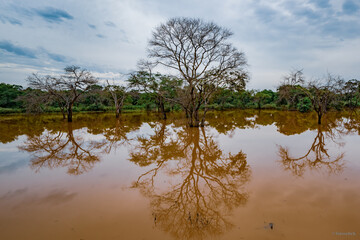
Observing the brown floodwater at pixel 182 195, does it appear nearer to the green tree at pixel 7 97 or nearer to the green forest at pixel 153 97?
the green forest at pixel 153 97

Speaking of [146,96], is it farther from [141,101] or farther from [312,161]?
[312,161]

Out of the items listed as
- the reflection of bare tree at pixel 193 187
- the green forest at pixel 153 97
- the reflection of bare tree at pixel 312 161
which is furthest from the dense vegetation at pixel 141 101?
the reflection of bare tree at pixel 193 187

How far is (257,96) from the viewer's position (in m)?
52.0

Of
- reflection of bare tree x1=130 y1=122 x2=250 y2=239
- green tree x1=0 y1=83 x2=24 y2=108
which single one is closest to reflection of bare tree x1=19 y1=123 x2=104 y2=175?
reflection of bare tree x1=130 y1=122 x2=250 y2=239

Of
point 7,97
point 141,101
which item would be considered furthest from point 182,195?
point 7,97

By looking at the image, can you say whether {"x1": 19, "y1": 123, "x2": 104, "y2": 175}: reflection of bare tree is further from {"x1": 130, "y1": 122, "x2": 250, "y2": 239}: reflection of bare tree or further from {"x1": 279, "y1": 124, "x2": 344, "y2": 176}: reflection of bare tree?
{"x1": 279, "y1": 124, "x2": 344, "y2": 176}: reflection of bare tree

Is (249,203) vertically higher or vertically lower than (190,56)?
lower

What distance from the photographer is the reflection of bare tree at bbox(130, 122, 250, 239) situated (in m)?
3.57

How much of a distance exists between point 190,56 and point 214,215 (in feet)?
47.6

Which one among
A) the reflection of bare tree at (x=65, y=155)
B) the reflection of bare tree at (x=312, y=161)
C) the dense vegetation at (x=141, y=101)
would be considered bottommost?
the reflection of bare tree at (x=65, y=155)

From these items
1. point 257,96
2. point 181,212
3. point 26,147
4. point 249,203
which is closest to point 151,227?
point 181,212

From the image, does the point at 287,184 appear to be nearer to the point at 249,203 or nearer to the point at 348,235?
the point at 249,203

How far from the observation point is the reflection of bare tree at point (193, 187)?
357 centimetres

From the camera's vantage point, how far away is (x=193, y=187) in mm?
5148
